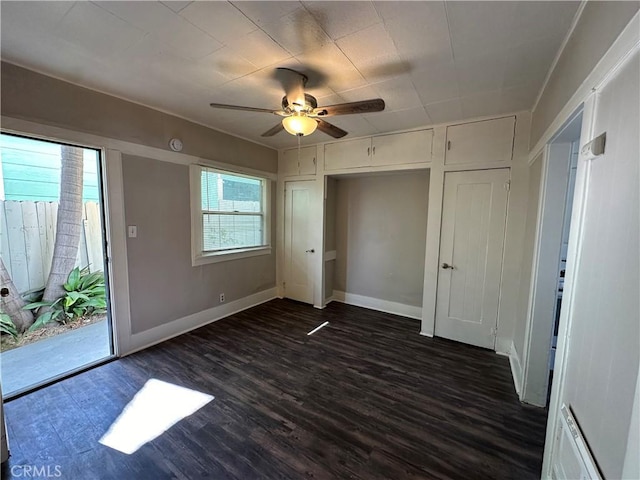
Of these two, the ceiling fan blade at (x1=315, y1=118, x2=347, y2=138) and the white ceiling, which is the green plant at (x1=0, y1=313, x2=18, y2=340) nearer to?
the white ceiling

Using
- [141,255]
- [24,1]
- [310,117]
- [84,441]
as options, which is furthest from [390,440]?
[24,1]

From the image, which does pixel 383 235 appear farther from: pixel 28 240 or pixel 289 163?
pixel 28 240

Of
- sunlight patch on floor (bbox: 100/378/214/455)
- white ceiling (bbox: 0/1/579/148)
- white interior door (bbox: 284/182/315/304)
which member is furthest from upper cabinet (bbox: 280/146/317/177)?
sunlight patch on floor (bbox: 100/378/214/455)

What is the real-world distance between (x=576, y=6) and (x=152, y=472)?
3.35 meters

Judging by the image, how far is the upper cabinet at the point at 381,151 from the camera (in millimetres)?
3182

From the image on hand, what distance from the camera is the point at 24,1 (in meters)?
1.37

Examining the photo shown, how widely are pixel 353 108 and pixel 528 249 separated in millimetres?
2010

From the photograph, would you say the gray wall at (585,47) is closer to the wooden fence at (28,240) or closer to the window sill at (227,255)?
the window sill at (227,255)

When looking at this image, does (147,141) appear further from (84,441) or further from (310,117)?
(84,441)

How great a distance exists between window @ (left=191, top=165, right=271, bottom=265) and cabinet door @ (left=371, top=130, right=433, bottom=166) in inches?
73.5

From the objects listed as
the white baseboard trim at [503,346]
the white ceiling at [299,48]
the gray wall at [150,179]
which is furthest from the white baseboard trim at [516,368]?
the gray wall at [150,179]

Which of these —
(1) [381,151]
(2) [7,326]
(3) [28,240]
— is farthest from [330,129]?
(2) [7,326]

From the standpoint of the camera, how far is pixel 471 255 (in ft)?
9.86

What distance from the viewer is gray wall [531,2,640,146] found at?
0.98m
